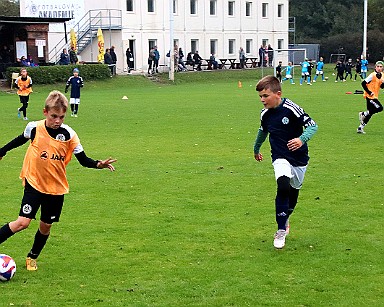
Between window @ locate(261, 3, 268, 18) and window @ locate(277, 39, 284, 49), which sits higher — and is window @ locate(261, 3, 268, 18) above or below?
above

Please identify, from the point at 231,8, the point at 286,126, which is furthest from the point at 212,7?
the point at 286,126

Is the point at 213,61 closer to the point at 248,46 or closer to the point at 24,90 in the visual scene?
the point at 248,46

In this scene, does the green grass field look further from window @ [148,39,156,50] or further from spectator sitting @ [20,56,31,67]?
window @ [148,39,156,50]

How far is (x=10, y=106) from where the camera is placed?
31094 mm

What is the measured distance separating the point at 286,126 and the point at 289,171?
1.65 feet

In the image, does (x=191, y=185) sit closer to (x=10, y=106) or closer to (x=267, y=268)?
(x=267, y=268)

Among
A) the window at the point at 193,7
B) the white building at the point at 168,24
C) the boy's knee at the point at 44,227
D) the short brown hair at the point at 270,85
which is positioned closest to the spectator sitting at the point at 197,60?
the white building at the point at 168,24

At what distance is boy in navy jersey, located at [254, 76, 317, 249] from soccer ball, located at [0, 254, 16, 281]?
2865 mm

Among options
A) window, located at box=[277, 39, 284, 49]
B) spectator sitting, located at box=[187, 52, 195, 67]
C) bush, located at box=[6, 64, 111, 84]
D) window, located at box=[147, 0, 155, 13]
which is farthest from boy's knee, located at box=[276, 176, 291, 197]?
window, located at box=[277, 39, 284, 49]

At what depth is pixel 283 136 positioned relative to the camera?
793 centimetres

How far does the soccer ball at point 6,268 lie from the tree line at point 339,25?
242 ft

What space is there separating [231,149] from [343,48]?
6587 cm

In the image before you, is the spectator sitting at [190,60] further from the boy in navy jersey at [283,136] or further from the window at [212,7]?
the boy in navy jersey at [283,136]

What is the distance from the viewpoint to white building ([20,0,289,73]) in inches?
2243
